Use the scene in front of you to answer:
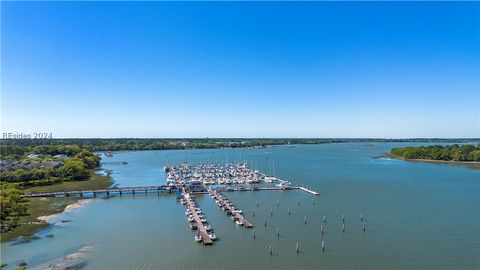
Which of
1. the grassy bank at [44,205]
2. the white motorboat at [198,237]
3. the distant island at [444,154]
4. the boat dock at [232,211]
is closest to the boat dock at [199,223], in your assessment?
the white motorboat at [198,237]

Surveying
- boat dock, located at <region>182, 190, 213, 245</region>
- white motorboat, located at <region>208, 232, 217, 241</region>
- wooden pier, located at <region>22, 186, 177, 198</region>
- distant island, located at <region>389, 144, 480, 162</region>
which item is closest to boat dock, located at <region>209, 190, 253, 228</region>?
boat dock, located at <region>182, 190, 213, 245</region>

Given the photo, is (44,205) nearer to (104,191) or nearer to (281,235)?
(104,191)

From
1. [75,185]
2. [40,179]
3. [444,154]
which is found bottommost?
[75,185]

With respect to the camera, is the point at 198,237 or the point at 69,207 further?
the point at 69,207

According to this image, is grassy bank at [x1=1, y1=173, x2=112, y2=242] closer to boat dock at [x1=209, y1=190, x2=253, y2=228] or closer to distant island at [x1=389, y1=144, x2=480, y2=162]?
boat dock at [x1=209, y1=190, x2=253, y2=228]

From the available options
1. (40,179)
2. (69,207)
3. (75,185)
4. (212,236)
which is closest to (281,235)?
(212,236)

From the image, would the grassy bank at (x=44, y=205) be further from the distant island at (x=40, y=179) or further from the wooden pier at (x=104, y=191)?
the wooden pier at (x=104, y=191)

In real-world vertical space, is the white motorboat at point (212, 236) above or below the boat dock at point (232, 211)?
below

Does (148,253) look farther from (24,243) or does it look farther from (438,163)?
(438,163)
